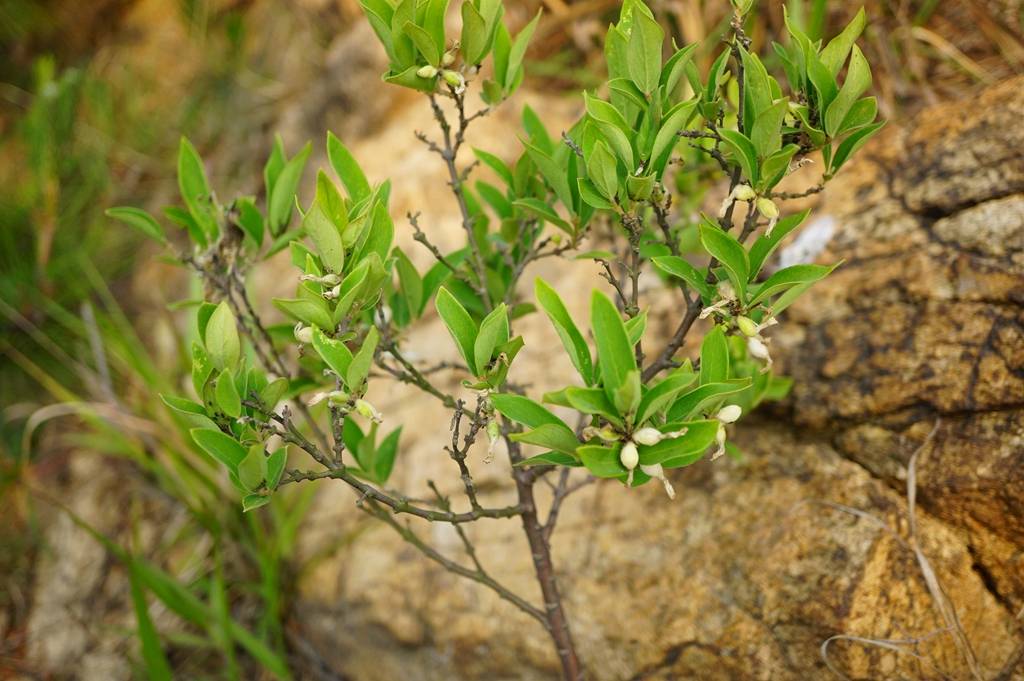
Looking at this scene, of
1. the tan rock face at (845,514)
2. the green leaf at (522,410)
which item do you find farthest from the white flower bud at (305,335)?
the tan rock face at (845,514)

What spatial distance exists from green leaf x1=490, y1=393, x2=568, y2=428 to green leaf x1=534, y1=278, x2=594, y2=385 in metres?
0.06

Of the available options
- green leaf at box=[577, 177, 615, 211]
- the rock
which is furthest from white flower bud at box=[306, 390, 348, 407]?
the rock

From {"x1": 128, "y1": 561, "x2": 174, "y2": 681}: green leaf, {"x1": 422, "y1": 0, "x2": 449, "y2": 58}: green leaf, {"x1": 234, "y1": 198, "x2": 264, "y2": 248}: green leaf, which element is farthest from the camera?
{"x1": 128, "y1": 561, "x2": 174, "y2": 681}: green leaf

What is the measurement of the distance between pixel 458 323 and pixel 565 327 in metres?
0.14

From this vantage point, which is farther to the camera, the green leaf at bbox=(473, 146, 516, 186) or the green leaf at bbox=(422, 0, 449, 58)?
the green leaf at bbox=(473, 146, 516, 186)

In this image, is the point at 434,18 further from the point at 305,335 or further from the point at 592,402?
the point at 592,402

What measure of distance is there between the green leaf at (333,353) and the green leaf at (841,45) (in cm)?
61

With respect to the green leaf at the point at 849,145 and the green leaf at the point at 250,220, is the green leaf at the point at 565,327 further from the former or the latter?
the green leaf at the point at 250,220

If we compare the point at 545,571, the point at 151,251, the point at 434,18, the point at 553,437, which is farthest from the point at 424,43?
the point at 151,251

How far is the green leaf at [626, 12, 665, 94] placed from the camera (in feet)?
2.75

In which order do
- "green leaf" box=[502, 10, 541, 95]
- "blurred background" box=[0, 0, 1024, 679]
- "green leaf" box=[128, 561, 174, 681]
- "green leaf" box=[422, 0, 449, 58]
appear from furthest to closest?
"blurred background" box=[0, 0, 1024, 679], "green leaf" box=[128, 561, 174, 681], "green leaf" box=[502, 10, 541, 95], "green leaf" box=[422, 0, 449, 58]

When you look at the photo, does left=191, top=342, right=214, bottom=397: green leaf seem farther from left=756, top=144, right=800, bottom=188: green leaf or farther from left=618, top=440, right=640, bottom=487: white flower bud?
left=756, top=144, right=800, bottom=188: green leaf

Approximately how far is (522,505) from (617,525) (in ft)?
1.23

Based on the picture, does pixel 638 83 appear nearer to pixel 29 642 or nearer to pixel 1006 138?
pixel 1006 138
